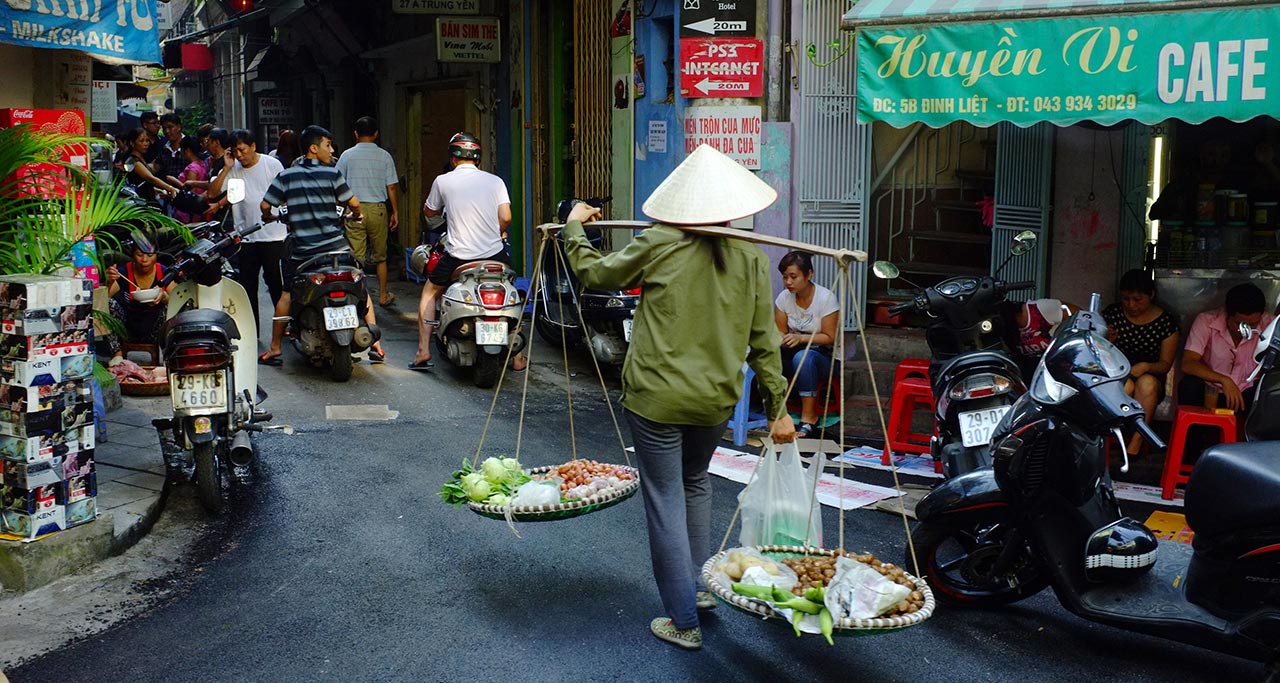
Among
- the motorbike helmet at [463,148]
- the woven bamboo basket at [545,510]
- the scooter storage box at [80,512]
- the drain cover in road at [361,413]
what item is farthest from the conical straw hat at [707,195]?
the motorbike helmet at [463,148]

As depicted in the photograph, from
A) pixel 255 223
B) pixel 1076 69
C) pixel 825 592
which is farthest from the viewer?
pixel 255 223

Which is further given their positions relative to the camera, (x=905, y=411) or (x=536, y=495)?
(x=905, y=411)

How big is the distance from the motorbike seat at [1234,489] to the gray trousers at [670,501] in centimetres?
170

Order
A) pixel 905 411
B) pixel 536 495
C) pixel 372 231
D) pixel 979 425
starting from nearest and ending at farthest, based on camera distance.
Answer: pixel 536 495 → pixel 979 425 → pixel 905 411 → pixel 372 231

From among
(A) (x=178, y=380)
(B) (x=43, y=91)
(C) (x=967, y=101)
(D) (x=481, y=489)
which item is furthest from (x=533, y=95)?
(D) (x=481, y=489)

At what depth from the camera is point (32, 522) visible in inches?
206

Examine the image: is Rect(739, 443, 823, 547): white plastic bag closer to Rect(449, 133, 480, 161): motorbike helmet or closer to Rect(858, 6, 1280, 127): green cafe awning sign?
Rect(858, 6, 1280, 127): green cafe awning sign

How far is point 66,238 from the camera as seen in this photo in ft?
19.2

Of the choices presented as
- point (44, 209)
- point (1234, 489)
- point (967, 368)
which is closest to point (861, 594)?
point (1234, 489)

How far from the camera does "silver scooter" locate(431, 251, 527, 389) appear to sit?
29.2ft

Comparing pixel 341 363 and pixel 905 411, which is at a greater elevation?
pixel 341 363

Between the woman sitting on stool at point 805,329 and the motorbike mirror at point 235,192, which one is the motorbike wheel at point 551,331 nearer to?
the woman sitting on stool at point 805,329

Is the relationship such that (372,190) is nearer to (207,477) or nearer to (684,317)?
(207,477)

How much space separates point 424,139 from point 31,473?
1289cm
